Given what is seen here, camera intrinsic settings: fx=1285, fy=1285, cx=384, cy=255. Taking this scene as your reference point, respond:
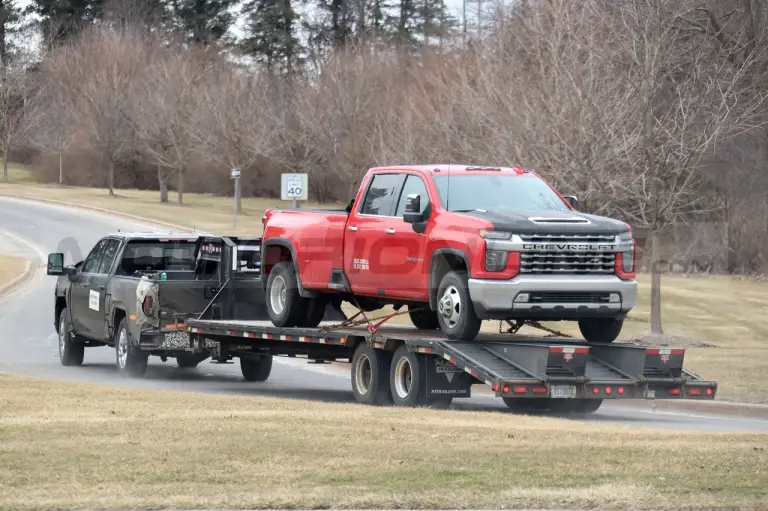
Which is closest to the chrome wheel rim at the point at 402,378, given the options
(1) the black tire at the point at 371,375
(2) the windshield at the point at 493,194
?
(1) the black tire at the point at 371,375

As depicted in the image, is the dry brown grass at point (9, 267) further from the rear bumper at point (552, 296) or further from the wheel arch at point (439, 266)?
the rear bumper at point (552, 296)

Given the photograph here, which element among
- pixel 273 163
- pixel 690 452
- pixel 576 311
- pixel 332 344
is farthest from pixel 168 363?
pixel 273 163

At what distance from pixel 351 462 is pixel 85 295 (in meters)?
11.3

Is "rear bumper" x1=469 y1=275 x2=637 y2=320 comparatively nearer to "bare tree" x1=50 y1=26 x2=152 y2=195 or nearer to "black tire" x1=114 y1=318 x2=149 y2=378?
"black tire" x1=114 y1=318 x2=149 y2=378

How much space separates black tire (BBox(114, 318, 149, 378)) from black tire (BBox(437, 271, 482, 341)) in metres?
5.69

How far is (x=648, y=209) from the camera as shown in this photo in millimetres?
26234

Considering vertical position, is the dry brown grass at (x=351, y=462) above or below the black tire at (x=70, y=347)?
above

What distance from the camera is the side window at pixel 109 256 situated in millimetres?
19062

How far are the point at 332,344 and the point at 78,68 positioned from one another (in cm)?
7121

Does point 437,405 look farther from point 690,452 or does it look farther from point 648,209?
point 648,209

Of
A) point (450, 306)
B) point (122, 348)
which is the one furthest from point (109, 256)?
point (450, 306)

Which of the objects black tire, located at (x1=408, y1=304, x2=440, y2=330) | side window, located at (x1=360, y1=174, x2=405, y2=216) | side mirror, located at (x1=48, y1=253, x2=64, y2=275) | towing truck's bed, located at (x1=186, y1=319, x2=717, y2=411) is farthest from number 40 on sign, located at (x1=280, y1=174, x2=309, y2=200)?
side window, located at (x1=360, y1=174, x2=405, y2=216)

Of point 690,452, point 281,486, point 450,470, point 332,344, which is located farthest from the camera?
point 332,344

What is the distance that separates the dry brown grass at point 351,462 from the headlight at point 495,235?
1998 millimetres
